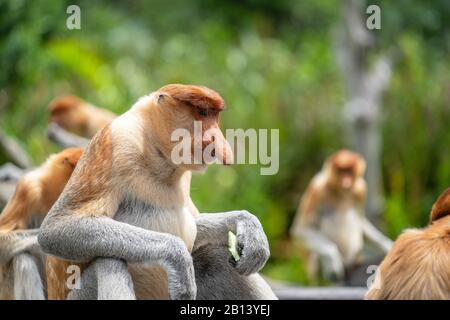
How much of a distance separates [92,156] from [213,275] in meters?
0.73

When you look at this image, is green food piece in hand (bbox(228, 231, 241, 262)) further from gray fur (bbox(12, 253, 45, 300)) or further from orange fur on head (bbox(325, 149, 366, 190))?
orange fur on head (bbox(325, 149, 366, 190))

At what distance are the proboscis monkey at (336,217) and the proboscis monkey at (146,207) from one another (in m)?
4.88

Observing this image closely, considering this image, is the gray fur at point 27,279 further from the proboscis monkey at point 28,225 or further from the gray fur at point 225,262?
the gray fur at point 225,262

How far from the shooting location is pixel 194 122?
311cm

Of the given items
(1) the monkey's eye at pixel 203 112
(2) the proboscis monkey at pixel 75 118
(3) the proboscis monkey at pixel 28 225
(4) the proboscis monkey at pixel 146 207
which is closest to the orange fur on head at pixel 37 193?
(3) the proboscis monkey at pixel 28 225

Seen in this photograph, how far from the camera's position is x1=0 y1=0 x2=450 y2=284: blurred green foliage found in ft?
32.4

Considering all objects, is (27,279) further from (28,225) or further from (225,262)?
(225,262)

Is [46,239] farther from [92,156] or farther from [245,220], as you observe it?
[245,220]

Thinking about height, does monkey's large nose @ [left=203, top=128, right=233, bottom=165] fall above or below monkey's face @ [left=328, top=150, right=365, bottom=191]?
above

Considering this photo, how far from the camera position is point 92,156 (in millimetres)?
3193

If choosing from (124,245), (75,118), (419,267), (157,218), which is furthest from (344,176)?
(124,245)

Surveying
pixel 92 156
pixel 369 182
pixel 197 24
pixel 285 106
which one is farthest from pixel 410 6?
pixel 92 156

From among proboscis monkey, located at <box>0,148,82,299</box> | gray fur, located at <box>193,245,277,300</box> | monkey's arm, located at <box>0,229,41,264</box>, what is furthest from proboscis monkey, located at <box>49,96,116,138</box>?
gray fur, located at <box>193,245,277,300</box>

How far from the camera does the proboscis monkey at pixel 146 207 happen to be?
3.02 metres
